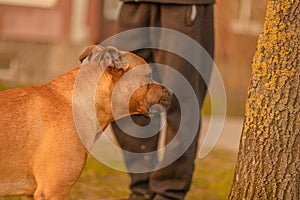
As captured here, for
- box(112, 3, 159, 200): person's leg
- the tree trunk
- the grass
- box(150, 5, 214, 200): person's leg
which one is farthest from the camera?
the grass

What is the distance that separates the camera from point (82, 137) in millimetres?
4895

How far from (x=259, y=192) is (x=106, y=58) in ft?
4.76

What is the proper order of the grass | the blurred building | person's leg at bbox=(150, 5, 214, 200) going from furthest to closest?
the blurred building < the grass < person's leg at bbox=(150, 5, 214, 200)

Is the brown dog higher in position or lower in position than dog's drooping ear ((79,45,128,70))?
lower

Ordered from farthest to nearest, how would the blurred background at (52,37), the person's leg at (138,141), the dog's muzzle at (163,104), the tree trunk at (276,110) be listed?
the blurred background at (52,37) < the person's leg at (138,141) < the dog's muzzle at (163,104) < the tree trunk at (276,110)

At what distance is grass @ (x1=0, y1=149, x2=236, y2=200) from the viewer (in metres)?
7.09

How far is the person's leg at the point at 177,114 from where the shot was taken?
5.95 m

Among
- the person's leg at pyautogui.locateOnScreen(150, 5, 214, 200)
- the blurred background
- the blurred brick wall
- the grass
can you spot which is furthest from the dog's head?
the blurred brick wall

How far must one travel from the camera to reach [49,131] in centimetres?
482

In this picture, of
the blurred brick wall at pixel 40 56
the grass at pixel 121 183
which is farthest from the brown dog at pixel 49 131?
the blurred brick wall at pixel 40 56

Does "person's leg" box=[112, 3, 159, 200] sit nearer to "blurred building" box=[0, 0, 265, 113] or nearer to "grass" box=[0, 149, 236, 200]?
"grass" box=[0, 149, 236, 200]

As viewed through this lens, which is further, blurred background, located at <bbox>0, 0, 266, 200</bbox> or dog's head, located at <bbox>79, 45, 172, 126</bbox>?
blurred background, located at <bbox>0, 0, 266, 200</bbox>

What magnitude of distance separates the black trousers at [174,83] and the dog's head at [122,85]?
493mm

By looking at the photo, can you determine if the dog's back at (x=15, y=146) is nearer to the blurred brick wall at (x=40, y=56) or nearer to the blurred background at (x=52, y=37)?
the blurred background at (x=52, y=37)
